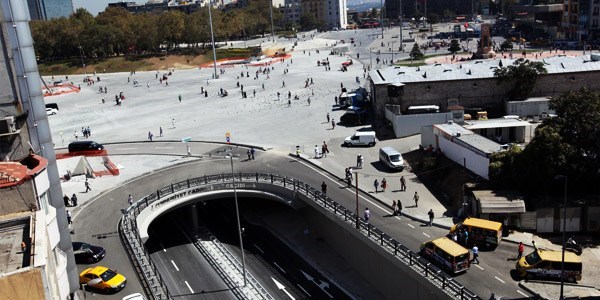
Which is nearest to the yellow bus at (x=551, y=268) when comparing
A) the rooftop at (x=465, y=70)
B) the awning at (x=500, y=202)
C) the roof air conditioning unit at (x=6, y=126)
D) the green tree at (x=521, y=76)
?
the awning at (x=500, y=202)

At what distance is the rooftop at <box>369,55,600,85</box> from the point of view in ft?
187

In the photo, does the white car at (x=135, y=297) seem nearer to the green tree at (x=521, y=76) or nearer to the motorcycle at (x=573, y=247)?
the motorcycle at (x=573, y=247)

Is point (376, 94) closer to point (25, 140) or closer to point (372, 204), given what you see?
point (372, 204)

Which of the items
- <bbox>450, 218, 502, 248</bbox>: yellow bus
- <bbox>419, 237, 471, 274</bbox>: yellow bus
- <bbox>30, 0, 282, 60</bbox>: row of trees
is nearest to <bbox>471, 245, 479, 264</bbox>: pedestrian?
<bbox>419, 237, 471, 274</bbox>: yellow bus

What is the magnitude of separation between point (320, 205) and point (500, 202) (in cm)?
1134

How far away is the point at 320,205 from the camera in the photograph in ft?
120

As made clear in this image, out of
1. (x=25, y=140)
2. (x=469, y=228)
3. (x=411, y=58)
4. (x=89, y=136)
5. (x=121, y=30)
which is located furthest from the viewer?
(x=121, y=30)

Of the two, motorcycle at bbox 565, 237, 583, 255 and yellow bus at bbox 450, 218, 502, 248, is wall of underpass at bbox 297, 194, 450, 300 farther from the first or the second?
motorcycle at bbox 565, 237, 583, 255

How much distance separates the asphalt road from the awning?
2832mm

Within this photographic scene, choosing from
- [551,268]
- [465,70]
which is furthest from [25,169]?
[465,70]

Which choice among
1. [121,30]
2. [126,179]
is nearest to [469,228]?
[126,179]

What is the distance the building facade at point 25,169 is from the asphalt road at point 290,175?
766 centimetres

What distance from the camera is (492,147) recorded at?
130ft

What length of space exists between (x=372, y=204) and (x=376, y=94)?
23.4 metres
